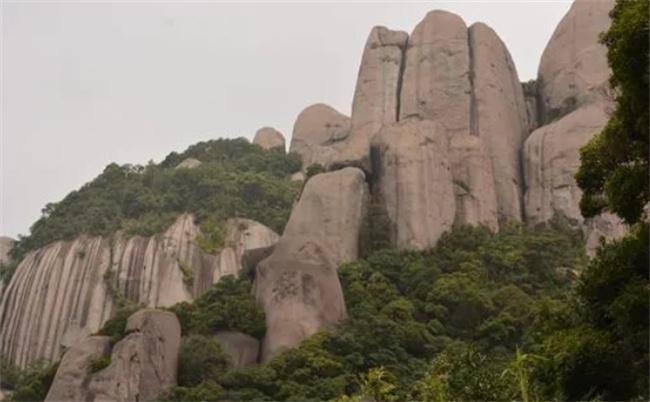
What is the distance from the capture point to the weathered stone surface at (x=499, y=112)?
144ft

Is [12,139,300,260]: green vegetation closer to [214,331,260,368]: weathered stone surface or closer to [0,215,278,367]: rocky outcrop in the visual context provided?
[0,215,278,367]: rocky outcrop

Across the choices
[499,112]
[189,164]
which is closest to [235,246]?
[189,164]

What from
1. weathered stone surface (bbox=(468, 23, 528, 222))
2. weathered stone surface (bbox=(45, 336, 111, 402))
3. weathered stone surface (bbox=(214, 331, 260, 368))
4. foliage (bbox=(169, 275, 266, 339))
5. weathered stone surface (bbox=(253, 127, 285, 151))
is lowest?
weathered stone surface (bbox=(45, 336, 111, 402))

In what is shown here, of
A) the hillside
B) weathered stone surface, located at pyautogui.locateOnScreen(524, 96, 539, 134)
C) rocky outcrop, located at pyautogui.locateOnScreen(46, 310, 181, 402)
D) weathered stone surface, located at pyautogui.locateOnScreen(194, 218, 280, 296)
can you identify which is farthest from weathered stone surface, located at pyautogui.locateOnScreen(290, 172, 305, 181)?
rocky outcrop, located at pyautogui.locateOnScreen(46, 310, 181, 402)

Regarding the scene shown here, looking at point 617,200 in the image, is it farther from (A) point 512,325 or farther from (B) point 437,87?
(B) point 437,87

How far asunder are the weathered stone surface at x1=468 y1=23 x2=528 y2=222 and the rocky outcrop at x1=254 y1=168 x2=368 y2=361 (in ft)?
25.0

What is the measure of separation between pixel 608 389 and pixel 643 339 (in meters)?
1.45

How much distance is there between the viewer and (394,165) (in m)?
41.6

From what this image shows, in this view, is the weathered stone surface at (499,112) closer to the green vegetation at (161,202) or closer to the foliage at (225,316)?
the green vegetation at (161,202)

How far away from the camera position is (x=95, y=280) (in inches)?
1860

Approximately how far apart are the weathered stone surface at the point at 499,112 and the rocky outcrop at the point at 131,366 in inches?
691

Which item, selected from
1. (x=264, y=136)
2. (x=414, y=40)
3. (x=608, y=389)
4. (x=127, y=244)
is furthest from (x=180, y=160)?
(x=608, y=389)

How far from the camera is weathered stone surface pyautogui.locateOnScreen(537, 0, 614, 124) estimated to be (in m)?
45.4

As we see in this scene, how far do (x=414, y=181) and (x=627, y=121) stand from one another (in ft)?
97.8
